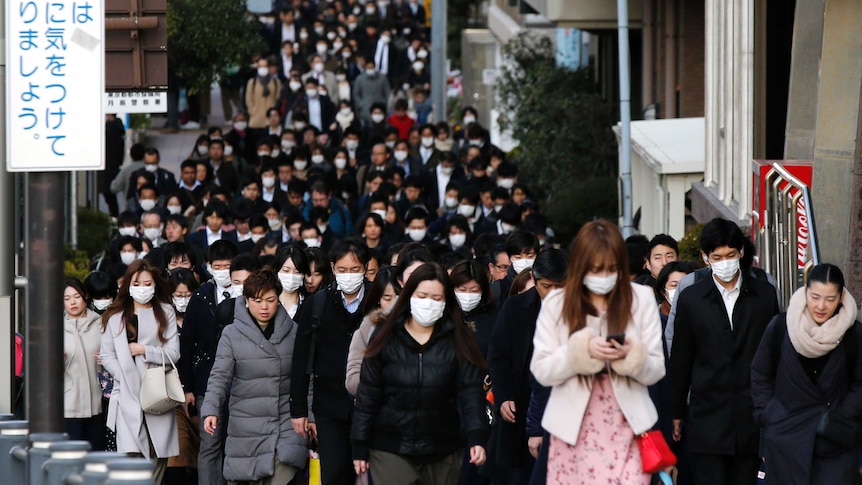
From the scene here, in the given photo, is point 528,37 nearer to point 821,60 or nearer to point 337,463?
point 821,60

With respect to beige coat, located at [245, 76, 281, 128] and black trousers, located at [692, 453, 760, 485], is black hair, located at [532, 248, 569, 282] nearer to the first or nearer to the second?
black trousers, located at [692, 453, 760, 485]

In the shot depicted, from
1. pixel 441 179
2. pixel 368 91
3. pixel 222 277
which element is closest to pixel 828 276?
pixel 222 277

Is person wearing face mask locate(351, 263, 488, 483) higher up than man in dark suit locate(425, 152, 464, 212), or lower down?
lower down

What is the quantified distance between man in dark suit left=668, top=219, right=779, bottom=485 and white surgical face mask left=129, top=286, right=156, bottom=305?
3677 millimetres

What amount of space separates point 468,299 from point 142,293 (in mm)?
2216

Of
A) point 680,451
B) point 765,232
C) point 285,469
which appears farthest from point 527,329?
point 765,232

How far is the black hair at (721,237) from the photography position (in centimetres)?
949

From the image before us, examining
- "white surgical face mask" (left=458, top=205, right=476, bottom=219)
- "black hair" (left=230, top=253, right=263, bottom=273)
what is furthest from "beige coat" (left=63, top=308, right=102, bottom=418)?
"white surgical face mask" (left=458, top=205, right=476, bottom=219)

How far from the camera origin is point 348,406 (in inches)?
403

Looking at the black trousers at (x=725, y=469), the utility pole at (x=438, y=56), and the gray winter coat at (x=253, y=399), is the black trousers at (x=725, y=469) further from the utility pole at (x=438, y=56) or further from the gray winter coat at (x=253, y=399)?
the utility pole at (x=438, y=56)

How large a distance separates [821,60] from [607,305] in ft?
22.8

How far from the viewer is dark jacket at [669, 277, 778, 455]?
30.6 ft

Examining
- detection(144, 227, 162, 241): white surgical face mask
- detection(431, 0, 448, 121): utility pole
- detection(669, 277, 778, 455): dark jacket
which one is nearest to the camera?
detection(669, 277, 778, 455): dark jacket

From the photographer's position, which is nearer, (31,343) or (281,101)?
(31,343)
